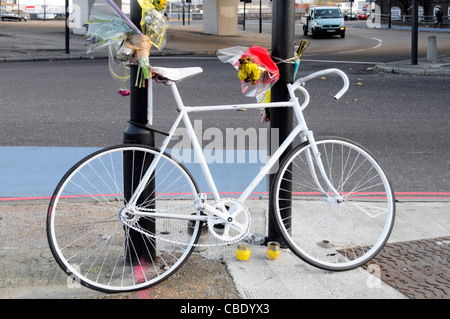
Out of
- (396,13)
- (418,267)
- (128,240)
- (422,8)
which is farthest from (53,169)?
(396,13)

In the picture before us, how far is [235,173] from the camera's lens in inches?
252

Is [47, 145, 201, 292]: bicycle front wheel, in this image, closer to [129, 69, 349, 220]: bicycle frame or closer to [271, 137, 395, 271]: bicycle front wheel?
[129, 69, 349, 220]: bicycle frame

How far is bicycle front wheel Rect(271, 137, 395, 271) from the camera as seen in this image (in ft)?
12.7

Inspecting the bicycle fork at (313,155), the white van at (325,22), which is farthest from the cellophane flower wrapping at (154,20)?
the white van at (325,22)

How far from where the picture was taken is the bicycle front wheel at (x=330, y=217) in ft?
12.7

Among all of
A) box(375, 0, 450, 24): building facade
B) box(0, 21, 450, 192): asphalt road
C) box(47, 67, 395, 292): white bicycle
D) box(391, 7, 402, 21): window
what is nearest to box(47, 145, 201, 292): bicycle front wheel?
box(47, 67, 395, 292): white bicycle

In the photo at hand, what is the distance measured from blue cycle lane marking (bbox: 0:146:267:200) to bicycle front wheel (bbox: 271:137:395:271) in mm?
792

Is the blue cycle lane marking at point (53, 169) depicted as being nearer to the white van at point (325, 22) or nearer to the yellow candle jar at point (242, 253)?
the yellow candle jar at point (242, 253)

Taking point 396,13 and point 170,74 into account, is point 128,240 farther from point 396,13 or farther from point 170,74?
point 396,13

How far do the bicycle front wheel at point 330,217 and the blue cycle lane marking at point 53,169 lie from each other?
792mm

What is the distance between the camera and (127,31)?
3.68m
